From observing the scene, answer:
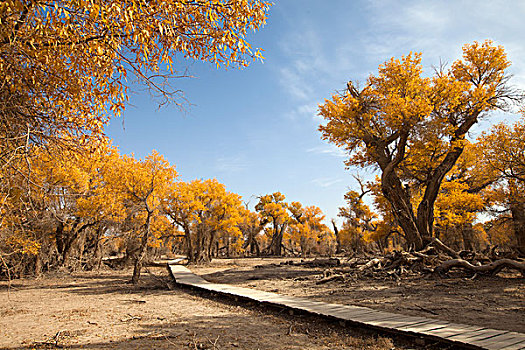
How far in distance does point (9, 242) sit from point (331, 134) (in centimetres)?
1602

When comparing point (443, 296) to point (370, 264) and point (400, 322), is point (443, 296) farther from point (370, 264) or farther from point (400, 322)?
point (370, 264)

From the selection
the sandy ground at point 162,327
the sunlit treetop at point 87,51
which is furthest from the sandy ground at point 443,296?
the sunlit treetop at point 87,51

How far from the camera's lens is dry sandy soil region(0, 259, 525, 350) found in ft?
16.2

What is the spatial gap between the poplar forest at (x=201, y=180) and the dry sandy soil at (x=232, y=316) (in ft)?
0.26

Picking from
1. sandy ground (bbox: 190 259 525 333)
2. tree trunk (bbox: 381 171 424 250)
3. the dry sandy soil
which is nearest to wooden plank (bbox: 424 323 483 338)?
the dry sandy soil

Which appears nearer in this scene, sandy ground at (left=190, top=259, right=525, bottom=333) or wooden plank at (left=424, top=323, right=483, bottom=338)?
wooden plank at (left=424, top=323, right=483, bottom=338)

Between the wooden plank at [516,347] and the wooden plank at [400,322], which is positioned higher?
the wooden plank at [516,347]

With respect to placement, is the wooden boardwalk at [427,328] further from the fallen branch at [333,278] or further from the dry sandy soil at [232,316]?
the fallen branch at [333,278]

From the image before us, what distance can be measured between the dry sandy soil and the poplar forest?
0.26ft

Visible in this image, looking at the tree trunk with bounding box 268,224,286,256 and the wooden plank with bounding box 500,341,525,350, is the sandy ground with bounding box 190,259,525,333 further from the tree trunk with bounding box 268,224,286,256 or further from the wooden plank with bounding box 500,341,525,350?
the tree trunk with bounding box 268,224,286,256

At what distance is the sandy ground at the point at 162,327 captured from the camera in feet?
16.0

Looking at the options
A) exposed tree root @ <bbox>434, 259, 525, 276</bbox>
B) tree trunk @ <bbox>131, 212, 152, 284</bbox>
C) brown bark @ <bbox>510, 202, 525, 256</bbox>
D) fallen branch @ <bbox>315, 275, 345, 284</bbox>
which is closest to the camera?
exposed tree root @ <bbox>434, 259, 525, 276</bbox>

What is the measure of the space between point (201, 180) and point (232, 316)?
20.9m

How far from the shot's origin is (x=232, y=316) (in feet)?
23.7
